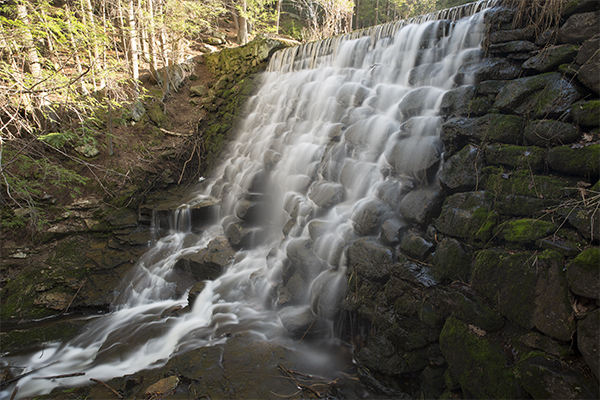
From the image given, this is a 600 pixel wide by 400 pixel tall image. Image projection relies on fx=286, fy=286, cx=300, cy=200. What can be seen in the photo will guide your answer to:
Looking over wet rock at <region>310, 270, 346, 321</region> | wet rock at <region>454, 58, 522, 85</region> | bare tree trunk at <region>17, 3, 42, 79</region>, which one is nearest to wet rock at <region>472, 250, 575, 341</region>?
wet rock at <region>310, 270, 346, 321</region>

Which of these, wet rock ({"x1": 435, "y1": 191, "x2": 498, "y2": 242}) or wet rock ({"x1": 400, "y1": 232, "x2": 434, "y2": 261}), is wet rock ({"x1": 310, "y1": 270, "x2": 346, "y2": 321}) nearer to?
wet rock ({"x1": 400, "y1": 232, "x2": 434, "y2": 261})

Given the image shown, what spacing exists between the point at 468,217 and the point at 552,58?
2348mm

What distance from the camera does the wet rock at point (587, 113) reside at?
2.97 m

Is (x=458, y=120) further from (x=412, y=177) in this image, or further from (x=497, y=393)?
(x=497, y=393)

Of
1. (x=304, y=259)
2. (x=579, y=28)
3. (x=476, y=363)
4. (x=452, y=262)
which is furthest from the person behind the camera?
(x=304, y=259)

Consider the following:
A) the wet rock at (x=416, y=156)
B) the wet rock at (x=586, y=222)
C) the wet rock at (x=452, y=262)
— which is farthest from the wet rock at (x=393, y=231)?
the wet rock at (x=586, y=222)

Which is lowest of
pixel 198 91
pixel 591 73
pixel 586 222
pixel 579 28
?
pixel 586 222

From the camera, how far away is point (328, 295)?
451cm

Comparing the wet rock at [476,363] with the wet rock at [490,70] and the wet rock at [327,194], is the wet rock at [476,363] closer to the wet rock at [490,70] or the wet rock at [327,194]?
the wet rock at [327,194]

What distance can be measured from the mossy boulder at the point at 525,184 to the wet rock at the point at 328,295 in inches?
95.5

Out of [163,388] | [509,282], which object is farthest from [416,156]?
[163,388]

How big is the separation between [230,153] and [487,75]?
25.9 ft

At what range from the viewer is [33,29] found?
4.18 m

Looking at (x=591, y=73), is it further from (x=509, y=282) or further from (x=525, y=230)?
(x=509, y=282)
